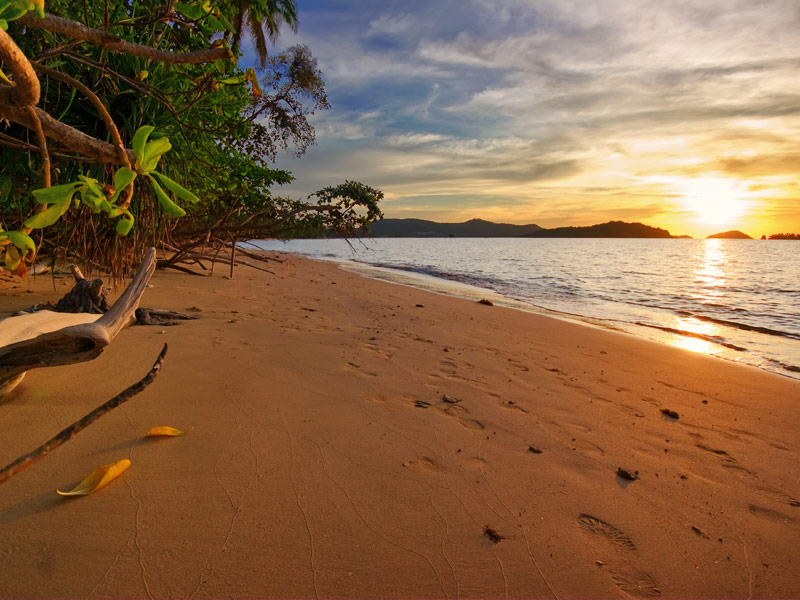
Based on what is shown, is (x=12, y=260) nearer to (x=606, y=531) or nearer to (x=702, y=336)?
(x=606, y=531)

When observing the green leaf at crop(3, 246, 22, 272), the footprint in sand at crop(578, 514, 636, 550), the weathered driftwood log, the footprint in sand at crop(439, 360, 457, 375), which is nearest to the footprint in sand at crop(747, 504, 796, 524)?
the footprint in sand at crop(578, 514, 636, 550)

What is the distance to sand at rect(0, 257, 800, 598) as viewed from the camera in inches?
65.3

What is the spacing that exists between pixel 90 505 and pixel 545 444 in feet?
8.18

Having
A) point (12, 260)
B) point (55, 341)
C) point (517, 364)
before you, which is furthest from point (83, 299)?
point (517, 364)

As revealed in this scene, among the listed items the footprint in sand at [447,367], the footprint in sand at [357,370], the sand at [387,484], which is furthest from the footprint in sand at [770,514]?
the footprint in sand at [357,370]

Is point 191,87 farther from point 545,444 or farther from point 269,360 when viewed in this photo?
point 545,444

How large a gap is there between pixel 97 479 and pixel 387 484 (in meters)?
1.35

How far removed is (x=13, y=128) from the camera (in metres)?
3.39

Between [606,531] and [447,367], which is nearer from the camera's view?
[606,531]

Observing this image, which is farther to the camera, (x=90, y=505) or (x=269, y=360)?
(x=269, y=360)

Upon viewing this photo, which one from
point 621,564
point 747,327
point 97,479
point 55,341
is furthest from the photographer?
point 747,327

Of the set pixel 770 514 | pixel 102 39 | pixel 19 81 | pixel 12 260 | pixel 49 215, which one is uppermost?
pixel 102 39

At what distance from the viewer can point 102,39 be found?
1.27 m

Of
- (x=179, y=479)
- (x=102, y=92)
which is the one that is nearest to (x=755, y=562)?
(x=179, y=479)
